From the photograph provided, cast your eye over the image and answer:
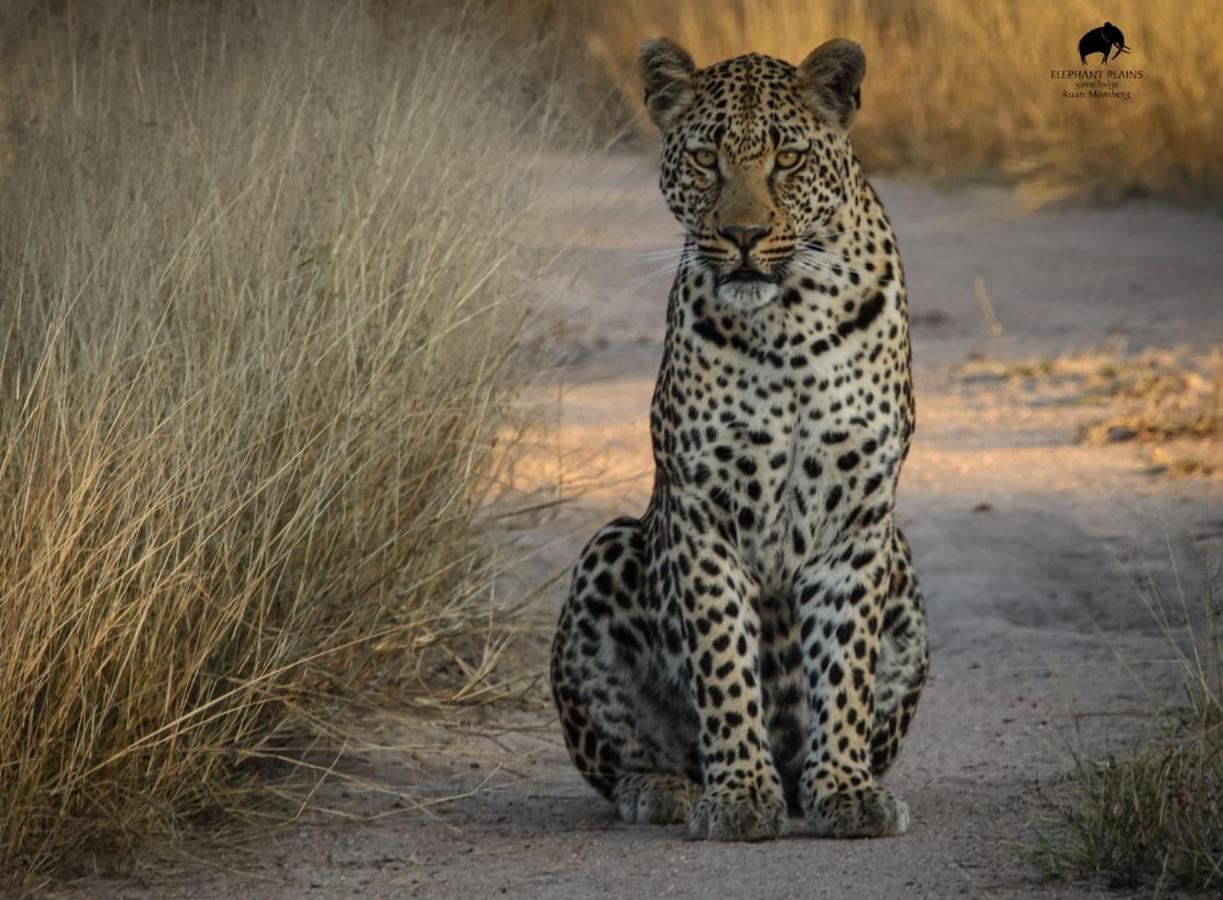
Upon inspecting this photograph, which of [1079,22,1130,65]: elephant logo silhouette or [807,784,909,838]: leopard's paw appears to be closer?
[807,784,909,838]: leopard's paw

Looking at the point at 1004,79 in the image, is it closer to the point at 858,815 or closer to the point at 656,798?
the point at 656,798

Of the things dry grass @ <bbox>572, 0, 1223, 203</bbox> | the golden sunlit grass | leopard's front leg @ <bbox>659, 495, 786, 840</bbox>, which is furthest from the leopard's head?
dry grass @ <bbox>572, 0, 1223, 203</bbox>

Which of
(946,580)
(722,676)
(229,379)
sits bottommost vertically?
(946,580)

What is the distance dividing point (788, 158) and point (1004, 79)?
10.4 m

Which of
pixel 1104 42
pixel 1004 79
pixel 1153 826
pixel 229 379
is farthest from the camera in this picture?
pixel 1004 79

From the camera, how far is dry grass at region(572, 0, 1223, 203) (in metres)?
13.9

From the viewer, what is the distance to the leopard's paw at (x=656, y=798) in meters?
5.15

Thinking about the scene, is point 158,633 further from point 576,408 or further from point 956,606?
point 576,408

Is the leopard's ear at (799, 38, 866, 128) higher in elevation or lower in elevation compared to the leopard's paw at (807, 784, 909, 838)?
higher

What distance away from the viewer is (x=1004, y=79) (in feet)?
48.9

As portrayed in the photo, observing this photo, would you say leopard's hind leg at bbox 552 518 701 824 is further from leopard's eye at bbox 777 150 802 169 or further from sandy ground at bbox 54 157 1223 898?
leopard's eye at bbox 777 150 802 169

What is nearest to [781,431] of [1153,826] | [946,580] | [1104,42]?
[1153,826]

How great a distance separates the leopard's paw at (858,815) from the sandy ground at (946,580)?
37 millimetres

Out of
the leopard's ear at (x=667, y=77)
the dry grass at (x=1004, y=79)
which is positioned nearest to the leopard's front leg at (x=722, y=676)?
the leopard's ear at (x=667, y=77)
